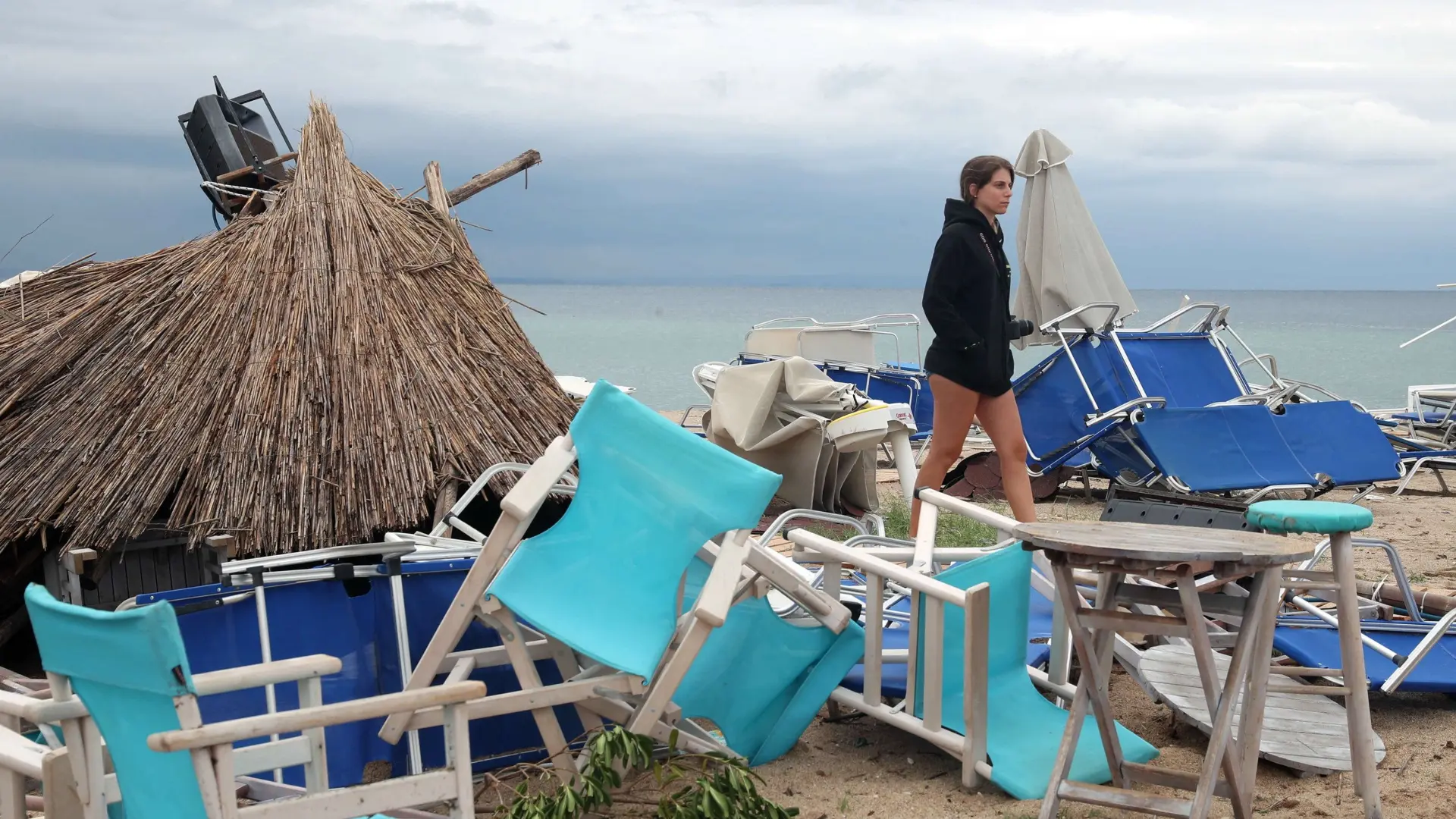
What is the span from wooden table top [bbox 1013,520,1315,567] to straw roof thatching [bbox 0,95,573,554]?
106 inches

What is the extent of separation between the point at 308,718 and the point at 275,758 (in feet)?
1.09

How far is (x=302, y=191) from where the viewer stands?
604cm

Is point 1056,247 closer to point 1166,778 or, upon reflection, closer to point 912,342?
point 1166,778

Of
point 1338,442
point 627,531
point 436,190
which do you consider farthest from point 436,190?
point 1338,442

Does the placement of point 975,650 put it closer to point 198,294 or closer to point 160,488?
point 160,488

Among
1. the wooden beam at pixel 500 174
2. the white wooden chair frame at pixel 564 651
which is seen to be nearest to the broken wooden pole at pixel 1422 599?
the white wooden chair frame at pixel 564 651

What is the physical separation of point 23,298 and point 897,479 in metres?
6.87

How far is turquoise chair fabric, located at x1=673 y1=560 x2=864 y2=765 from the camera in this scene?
11.6 ft

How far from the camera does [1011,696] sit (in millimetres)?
3680

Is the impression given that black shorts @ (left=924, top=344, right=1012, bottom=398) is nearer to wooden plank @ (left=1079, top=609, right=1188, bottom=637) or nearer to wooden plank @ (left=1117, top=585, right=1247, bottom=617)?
wooden plank @ (left=1117, top=585, right=1247, bottom=617)

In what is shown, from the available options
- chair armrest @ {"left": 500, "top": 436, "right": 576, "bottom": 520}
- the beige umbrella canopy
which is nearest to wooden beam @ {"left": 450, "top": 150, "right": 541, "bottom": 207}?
the beige umbrella canopy

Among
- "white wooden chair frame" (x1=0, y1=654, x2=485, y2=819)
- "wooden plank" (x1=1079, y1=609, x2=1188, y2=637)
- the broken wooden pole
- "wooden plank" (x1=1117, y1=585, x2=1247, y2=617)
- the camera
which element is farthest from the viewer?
the camera

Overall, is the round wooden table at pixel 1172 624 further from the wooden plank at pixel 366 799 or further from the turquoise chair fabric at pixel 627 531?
the wooden plank at pixel 366 799

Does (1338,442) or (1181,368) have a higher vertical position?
(1181,368)
